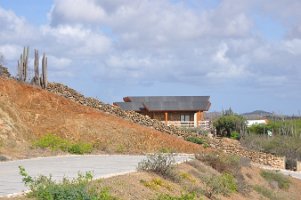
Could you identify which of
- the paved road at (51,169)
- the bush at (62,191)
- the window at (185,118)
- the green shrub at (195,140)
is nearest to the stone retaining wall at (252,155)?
the green shrub at (195,140)

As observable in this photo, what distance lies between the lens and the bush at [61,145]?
27.5 metres

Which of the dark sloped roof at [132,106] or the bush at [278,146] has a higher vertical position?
the dark sloped roof at [132,106]

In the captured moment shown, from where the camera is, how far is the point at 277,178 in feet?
96.2

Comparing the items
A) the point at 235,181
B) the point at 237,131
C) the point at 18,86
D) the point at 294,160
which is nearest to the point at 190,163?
the point at 235,181

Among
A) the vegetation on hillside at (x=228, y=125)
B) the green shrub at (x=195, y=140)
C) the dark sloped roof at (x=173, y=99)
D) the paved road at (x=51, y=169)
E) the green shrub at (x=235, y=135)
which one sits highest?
the dark sloped roof at (x=173, y=99)

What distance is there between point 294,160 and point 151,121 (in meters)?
13.4

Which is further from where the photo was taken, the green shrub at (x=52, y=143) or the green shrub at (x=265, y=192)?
the green shrub at (x=52, y=143)

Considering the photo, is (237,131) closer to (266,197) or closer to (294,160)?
(294,160)

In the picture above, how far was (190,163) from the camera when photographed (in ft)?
74.7

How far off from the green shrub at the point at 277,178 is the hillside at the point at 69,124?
196 inches

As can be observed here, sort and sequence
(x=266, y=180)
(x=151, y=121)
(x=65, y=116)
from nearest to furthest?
(x=266, y=180), (x=65, y=116), (x=151, y=121)

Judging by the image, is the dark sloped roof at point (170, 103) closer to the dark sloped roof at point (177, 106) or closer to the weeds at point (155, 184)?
the dark sloped roof at point (177, 106)

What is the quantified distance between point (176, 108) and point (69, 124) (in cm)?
3530

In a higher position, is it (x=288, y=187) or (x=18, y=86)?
(x=18, y=86)
